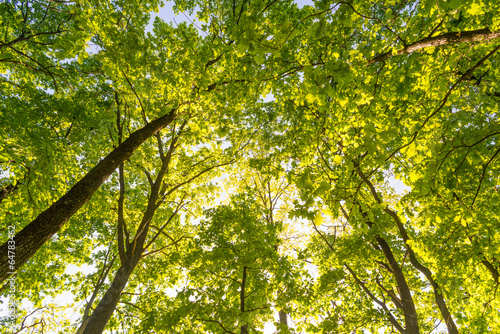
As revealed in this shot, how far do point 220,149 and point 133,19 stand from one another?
17.5 ft

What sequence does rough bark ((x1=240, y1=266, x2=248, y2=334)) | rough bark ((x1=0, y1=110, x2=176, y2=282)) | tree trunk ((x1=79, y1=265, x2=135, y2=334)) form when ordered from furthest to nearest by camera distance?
1. tree trunk ((x1=79, y1=265, x2=135, y2=334))
2. rough bark ((x1=240, y1=266, x2=248, y2=334))
3. rough bark ((x1=0, y1=110, x2=176, y2=282))

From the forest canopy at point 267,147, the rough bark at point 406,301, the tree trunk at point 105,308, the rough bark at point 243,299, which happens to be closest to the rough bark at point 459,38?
the forest canopy at point 267,147

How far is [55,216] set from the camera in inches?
130

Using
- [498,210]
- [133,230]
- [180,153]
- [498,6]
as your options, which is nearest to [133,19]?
[180,153]

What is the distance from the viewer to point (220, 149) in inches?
376

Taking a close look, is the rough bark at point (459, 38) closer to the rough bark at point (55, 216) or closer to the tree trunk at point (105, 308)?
the rough bark at point (55, 216)

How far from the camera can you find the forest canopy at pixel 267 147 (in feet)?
9.04

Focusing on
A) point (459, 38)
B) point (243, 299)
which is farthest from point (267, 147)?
point (459, 38)

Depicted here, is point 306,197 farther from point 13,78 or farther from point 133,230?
point 13,78

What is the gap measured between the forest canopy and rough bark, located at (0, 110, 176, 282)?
0.08 ft

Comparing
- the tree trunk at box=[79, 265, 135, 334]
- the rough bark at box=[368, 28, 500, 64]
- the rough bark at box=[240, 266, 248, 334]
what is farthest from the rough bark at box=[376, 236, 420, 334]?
the tree trunk at box=[79, 265, 135, 334]

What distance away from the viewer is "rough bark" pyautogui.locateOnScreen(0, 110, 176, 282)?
2.89 m

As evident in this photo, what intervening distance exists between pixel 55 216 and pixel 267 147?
6.72 meters

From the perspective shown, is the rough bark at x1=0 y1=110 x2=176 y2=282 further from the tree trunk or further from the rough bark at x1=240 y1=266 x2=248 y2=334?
the rough bark at x1=240 y1=266 x2=248 y2=334
